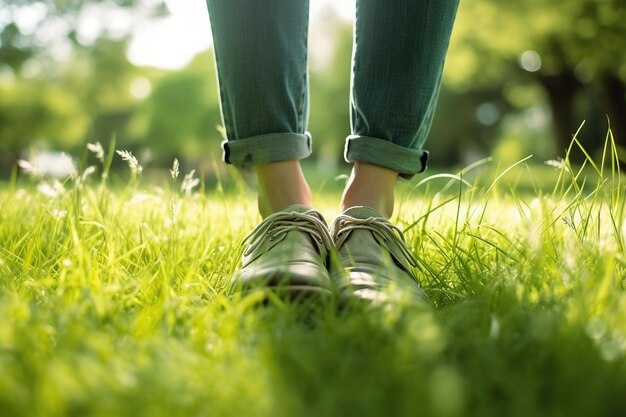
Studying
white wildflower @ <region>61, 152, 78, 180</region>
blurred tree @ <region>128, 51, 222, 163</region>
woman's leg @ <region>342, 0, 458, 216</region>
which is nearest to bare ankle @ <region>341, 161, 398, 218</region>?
woman's leg @ <region>342, 0, 458, 216</region>

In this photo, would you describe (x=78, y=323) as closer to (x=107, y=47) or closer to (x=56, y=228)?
(x=56, y=228)

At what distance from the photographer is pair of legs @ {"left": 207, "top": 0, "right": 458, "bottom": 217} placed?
145 cm

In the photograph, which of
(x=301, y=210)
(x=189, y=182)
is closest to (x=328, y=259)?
(x=301, y=210)

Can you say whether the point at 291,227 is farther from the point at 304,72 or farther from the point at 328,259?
the point at 304,72

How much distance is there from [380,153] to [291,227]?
29 centimetres

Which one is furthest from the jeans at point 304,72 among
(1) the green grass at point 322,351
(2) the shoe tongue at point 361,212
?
(1) the green grass at point 322,351

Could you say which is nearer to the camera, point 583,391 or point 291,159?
point 583,391

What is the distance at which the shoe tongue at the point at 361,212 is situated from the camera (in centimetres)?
146

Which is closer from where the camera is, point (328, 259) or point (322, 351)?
point (322, 351)

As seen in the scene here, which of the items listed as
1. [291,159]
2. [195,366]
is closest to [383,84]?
[291,159]

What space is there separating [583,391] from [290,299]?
22.4 inches

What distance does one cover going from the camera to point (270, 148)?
1466mm

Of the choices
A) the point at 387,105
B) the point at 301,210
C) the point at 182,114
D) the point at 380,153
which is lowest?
the point at 182,114

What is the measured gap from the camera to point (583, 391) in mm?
777
